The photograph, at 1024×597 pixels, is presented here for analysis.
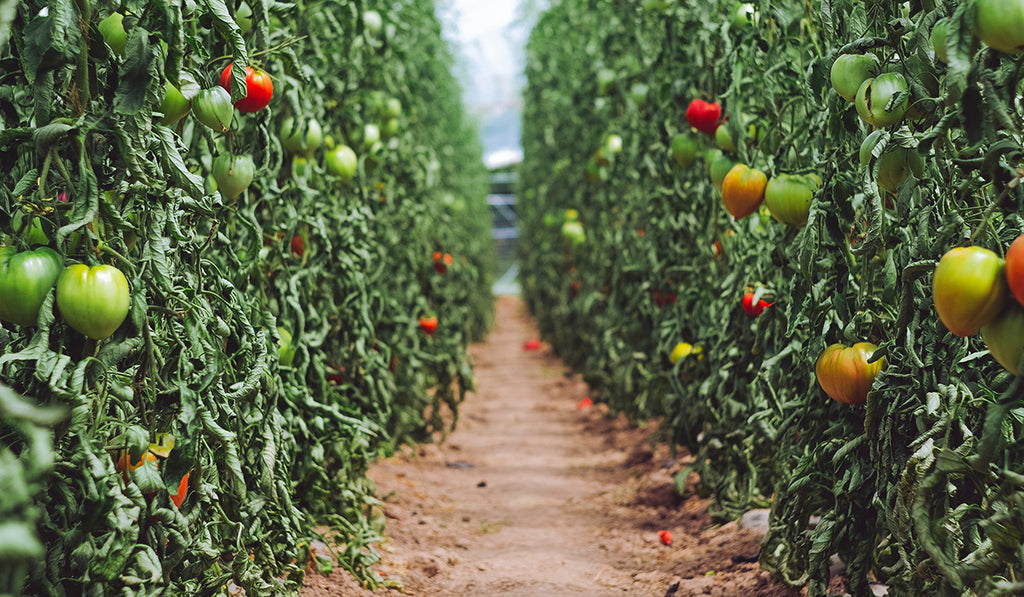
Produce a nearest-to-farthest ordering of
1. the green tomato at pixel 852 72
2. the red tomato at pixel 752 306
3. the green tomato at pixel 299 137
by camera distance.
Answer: the green tomato at pixel 852 72
the green tomato at pixel 299 137
the red tomato at pixel 752 306

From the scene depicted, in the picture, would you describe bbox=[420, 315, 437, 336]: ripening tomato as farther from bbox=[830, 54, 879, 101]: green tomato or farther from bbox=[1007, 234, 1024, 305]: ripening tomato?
bbox=[1007, 234, 1024, 305]: ripening tomato

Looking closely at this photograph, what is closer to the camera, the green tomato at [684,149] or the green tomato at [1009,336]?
the green tomato at [1009,336]

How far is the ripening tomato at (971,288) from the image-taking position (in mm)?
1001

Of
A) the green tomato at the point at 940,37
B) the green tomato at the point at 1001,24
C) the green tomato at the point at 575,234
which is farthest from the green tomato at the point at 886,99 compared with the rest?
the green tomato at the point at 575,234

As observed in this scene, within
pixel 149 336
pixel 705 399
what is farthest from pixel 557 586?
pixel 149 336

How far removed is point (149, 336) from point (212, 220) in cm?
40

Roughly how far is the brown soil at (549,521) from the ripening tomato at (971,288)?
1181 mm

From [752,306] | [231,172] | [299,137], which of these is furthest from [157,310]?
[752,306]

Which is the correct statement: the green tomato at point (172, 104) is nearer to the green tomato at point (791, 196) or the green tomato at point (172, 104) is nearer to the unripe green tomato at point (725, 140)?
the green tomato at point (791, 196)

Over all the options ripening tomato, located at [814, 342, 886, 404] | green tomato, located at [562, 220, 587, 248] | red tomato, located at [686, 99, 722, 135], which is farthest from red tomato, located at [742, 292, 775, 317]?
green tomato, located at [562, 220, 587, 248]

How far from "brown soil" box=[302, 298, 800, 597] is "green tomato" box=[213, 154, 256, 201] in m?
1.08

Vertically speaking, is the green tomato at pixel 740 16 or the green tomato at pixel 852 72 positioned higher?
the green tomato at pixel 740 16

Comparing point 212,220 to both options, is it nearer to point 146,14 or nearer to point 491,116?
point 146,14

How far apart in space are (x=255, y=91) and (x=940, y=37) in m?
1.30
